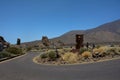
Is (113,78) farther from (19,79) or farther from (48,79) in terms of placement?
(19,79)

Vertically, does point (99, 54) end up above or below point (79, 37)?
below

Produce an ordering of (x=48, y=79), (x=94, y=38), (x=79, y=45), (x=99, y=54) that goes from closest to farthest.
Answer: (x=48, y=79) < (x=99, y=54) < (x=79, y=45) < (x=94, y=38)

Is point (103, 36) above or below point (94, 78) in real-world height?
Answer: above

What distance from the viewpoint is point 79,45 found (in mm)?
46750

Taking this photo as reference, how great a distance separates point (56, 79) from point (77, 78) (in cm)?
132

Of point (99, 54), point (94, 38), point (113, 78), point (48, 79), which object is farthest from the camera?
point (94, 38)

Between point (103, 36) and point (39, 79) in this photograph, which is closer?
point (39, 79)

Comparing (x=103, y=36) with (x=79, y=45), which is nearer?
(x=79, y=45)

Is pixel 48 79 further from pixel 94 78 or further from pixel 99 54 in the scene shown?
pixel 99 54

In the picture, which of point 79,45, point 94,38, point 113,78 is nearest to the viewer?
point 113,78

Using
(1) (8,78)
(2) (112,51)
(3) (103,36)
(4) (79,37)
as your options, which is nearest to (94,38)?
(3) (103,36)

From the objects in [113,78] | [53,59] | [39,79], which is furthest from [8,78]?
[53,59]

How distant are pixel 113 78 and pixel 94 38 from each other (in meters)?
148

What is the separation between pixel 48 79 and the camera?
15211mm
